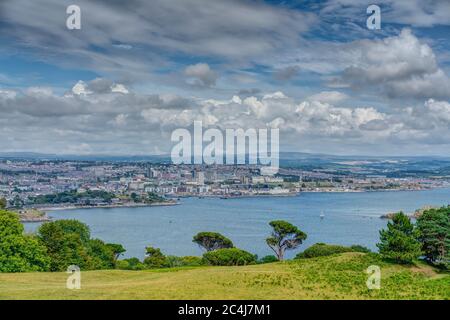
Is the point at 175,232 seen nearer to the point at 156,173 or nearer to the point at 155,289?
the point at 155,289

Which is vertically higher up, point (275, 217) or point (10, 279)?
point (10, 279)

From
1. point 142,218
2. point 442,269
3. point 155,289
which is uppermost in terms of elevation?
point 155,289

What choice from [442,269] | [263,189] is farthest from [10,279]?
[263,189]

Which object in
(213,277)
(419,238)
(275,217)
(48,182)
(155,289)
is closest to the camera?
(155,289)

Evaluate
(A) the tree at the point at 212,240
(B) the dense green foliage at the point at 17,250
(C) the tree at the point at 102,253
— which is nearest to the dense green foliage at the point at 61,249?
(B) the dense green foliage at the point at 17,250

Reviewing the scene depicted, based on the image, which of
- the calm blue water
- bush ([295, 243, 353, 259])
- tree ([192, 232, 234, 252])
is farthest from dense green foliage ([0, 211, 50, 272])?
the calm blue water

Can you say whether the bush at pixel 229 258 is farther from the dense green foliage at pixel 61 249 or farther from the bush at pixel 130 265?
the dense green foliage at pixel 61 249

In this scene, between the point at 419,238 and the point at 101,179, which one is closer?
the point at 419,238
